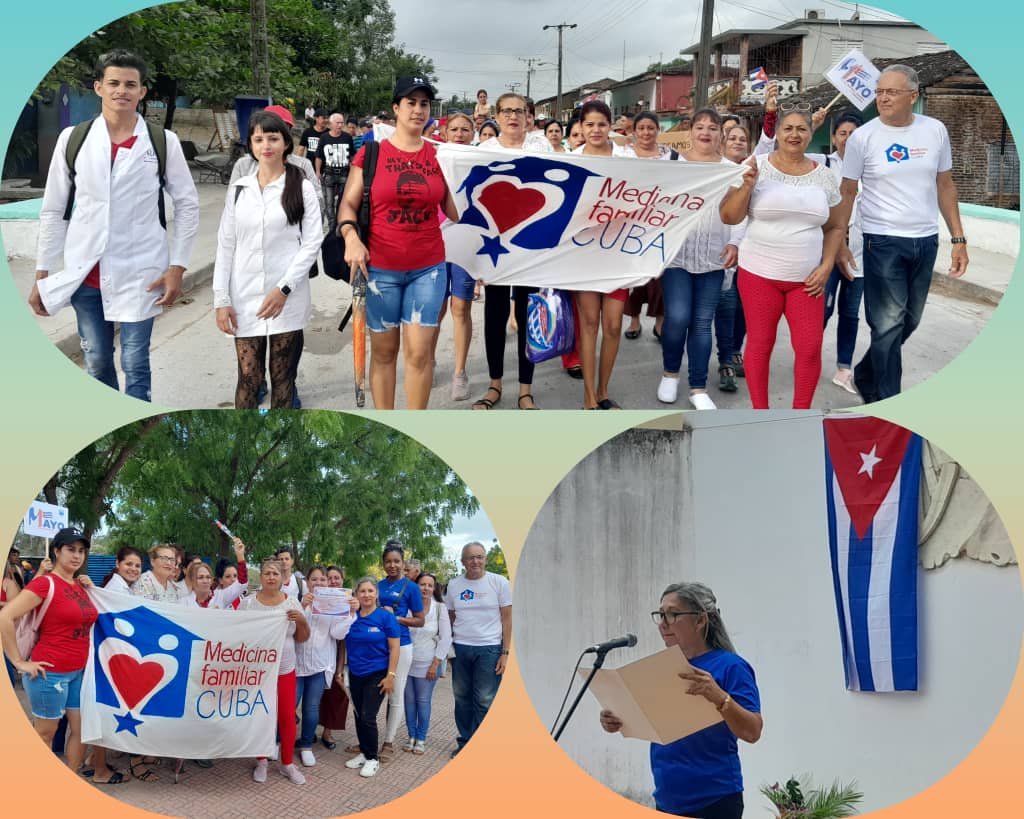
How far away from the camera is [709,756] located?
3520mm

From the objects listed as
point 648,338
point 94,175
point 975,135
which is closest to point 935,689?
point 648,338

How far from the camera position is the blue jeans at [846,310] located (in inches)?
196

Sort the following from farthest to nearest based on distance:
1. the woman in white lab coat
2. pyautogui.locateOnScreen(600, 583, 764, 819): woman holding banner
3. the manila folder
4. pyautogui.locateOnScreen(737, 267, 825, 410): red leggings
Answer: pyautogui.locateOnScreen(737, 267, 825, 410): red leggings
the woman in white lab coat
the manila folder
pyautogui.locateOnScreen(600, 583, 764, 819): woman holding banner

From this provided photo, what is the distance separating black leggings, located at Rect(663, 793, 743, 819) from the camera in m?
3.62

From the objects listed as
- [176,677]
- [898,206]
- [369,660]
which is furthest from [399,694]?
[898,206]

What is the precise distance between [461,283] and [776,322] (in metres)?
1.42

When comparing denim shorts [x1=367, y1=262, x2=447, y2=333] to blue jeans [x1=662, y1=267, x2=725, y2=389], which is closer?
denim shorts [x1=367, y1=262, x2=447, y2=333]

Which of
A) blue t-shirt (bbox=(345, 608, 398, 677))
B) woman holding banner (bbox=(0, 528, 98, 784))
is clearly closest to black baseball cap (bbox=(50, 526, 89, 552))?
woman holding banner (bbox=(0, 528, 98, 784))

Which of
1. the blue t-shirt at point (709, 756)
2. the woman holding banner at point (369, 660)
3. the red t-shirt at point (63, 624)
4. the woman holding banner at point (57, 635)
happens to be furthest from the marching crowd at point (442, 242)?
the blue t-shirt at point (709, 756)

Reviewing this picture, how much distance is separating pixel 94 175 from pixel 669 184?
7.70ft

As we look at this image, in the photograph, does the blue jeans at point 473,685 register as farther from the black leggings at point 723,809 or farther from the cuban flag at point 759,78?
the cuban flag at point 759,78

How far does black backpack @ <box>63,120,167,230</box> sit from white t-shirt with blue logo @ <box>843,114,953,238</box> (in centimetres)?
284

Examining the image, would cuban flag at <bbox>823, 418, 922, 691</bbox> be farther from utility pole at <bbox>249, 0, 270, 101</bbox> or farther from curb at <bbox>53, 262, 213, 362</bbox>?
utility pole at <bbox>249, 0, 270, 101</bbox>

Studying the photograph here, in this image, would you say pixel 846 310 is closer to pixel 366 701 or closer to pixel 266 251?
pixel 266 251
